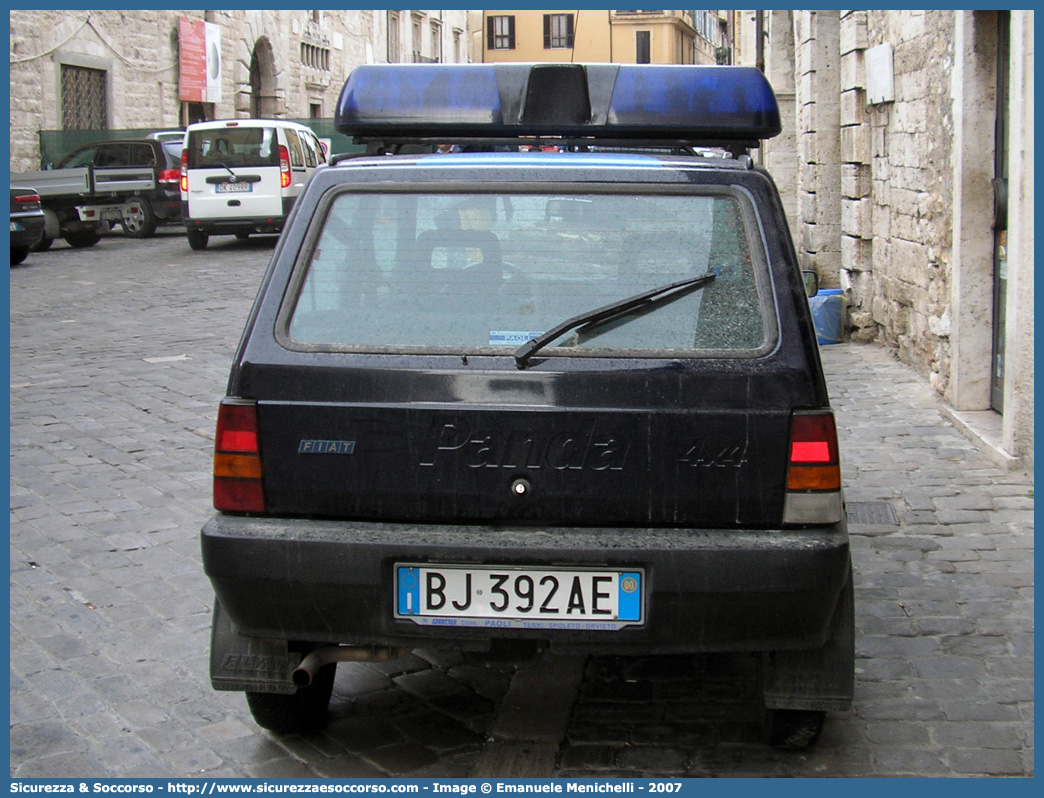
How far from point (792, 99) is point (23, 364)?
10488 mm

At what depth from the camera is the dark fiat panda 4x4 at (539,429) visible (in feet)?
9.87

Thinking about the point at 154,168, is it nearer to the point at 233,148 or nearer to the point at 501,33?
the point at 233,148

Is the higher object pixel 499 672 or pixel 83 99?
pixel 83 99

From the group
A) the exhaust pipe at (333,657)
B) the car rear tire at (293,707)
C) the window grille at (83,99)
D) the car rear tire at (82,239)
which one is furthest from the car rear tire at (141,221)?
the exhaust pipe at (333,657)

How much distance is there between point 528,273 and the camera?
3.13m

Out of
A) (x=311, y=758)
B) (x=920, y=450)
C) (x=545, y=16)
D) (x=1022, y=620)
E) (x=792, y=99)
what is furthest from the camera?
(x=545, y=16)

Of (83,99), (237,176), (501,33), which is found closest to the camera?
(237,176)

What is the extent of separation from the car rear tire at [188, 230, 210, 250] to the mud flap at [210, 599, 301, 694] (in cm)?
1743

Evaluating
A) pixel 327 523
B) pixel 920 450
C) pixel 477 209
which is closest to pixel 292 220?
pixel 477 209

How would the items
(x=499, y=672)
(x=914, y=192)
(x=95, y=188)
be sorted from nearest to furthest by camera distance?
(x=499, y=672), (x=914, y=192), (x=95, y=188)

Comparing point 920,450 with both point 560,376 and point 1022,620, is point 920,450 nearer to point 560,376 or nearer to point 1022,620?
point 1022,620

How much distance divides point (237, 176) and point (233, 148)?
0.53 metres

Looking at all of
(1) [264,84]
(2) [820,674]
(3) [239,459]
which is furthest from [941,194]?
(1) [264,84]

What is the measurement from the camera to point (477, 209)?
3.21m
